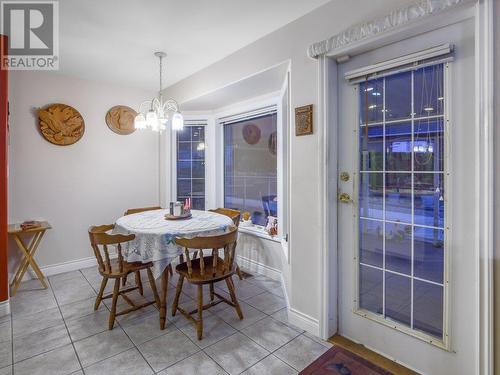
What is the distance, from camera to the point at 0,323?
A: 236cm

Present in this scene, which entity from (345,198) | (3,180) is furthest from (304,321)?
(3,180)

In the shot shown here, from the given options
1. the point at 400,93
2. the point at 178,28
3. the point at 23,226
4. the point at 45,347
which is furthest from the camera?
the point at 23,226

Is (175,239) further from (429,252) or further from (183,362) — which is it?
(429,252)

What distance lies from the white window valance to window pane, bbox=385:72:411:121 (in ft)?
1.05

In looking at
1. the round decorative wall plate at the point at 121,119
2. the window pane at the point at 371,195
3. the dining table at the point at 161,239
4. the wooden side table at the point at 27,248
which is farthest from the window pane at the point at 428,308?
the round decorative wall plate at the point at 121,119

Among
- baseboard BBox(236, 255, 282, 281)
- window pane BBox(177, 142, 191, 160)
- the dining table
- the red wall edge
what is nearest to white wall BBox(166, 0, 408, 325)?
the dining table

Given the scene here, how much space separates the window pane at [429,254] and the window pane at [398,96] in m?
0.77

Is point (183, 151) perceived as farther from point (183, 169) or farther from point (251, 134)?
point (251, 134)

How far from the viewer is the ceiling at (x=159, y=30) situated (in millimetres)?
2119

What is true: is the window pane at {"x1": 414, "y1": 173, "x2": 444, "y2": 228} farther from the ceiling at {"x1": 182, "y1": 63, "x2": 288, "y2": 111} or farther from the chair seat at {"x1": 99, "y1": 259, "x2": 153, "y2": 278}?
the chair seat at {"x1": 99, "y1": 259, "x2": 153, "y2": 278}

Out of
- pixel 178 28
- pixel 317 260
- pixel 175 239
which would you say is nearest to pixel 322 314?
pixel 317 260

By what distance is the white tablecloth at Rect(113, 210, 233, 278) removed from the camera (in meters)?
2.28

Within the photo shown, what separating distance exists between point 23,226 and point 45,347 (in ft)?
5.13

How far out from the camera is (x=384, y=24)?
168 cm
